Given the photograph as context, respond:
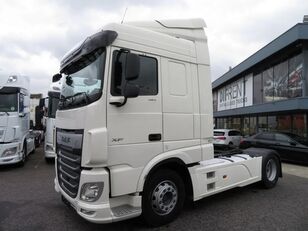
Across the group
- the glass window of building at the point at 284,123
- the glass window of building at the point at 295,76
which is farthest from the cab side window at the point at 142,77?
the glass window of building at the point at 284,123

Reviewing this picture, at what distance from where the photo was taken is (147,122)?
4598mm

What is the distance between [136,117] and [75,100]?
0.97 meters

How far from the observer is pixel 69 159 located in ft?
15.1

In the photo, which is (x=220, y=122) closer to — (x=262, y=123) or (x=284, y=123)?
(x=262, y=123)

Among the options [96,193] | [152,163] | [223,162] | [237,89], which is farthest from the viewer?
[237,89]

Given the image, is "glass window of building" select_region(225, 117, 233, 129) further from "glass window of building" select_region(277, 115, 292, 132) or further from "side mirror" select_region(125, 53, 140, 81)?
"side mirror" select_region(125, 53, 140, 81)

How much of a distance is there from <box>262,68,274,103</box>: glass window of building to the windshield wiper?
1648 cm

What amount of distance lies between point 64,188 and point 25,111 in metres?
7.48

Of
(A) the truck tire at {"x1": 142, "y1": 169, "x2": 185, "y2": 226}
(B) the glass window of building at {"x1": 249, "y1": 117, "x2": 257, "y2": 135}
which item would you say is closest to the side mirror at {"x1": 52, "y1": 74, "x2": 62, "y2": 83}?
(A) the truck tire at {"x1": 142, "y1": 169, "x2": 185, "y2": 226}

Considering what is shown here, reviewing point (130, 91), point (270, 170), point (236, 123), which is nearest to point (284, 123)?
point (236, 123)

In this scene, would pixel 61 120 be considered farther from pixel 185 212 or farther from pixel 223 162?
pixel 223 162

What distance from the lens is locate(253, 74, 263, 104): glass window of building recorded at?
21.1 m

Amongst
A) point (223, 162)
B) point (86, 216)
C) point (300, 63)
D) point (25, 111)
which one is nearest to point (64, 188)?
point (86, 216)

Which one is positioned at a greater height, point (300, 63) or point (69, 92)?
point (300, 63)
